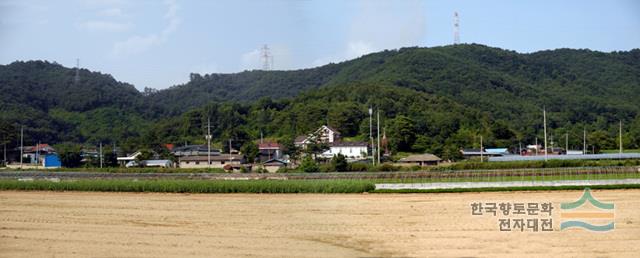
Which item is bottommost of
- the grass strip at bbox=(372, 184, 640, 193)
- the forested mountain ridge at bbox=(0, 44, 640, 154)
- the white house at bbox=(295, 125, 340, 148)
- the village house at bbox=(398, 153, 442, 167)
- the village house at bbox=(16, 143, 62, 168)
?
the grass strip at bbox=(372, 184, 640, 193)

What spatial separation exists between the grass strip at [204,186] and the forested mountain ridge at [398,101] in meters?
32.7

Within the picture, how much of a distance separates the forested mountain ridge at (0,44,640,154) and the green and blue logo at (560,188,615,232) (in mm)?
38321

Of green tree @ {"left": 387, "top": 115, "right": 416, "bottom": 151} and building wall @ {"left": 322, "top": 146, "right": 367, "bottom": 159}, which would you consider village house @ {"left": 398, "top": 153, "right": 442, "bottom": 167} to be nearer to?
green tree @ {"left": 387, "top": 115, "right": 416, "bottom": 151}

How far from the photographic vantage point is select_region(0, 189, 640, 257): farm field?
13.3m

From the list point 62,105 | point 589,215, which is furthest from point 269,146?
point 62,105

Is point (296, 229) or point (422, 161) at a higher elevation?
point (422, 161)

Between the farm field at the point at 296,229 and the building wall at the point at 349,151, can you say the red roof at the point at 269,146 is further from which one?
the farm field at the point at 296,229

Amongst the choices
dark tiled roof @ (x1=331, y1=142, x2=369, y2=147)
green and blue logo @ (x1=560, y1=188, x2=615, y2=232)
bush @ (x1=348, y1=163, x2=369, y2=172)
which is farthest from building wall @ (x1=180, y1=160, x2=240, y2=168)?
green and blue logo @ (x1=560, y1=188, x2=615, y2=232)

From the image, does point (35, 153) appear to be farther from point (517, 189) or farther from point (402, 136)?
point (517, 189)

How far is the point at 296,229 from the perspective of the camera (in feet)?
53.0

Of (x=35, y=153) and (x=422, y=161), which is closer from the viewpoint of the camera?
(x=422, y=161)

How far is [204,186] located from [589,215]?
55.4ft

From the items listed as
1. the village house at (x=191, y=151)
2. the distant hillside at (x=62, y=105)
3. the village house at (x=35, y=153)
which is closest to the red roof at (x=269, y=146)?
the village house at (x=191, y=151)

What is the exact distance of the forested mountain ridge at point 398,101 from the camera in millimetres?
76625
